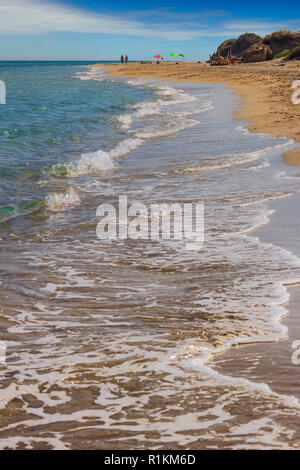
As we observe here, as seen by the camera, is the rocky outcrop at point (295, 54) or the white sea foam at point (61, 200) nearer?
the white sea foam at point (61, 200)

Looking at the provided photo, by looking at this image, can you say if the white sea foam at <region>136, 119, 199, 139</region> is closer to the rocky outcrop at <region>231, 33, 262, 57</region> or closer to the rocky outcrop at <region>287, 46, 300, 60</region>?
the rocky outcrop at <region>287, 46, 300, 60</region>

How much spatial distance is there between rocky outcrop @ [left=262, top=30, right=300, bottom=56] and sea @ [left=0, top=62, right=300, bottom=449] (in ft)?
196

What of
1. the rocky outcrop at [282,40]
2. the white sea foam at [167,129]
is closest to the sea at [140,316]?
the white sea foam at [167,129]

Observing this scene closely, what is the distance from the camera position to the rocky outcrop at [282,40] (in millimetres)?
61844

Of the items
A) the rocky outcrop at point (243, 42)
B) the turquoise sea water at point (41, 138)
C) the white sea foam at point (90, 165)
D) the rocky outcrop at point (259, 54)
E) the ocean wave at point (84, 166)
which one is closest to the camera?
the turquoise sea water at point (41, 138)

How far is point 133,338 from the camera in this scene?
326cm

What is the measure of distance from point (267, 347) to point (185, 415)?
0.85 meters

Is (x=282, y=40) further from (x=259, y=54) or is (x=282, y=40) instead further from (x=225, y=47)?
(x=225, y=47)

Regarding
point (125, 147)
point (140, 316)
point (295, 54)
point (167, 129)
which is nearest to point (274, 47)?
point (295, 54)

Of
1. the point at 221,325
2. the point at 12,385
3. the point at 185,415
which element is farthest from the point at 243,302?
the point at 12,385

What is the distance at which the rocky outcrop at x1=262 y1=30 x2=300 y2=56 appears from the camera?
61.8 meters

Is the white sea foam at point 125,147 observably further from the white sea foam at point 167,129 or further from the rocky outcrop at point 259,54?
the rocky outcrop at point 259,54

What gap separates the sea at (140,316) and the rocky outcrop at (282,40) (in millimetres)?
59817

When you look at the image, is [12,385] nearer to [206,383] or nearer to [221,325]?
[206,383]
